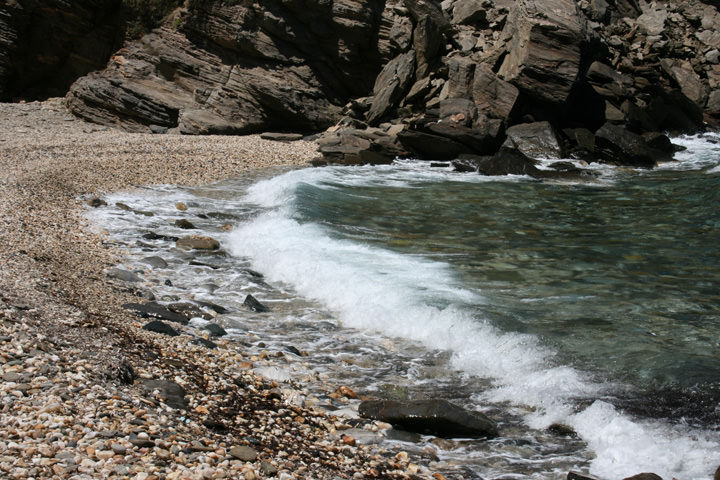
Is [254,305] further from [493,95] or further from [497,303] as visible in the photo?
[493,95]

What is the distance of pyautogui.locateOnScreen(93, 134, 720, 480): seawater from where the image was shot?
209 inches

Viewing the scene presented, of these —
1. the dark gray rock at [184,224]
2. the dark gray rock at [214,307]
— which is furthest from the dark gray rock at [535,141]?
the dark gray rock at [214,307]

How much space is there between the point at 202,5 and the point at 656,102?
18.3 m

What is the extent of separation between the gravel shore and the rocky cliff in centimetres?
1429

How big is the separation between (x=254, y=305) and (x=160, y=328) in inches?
60.3

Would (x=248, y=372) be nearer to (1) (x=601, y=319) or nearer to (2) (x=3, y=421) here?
(2) (x=3, y=421)

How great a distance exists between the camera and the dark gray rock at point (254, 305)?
8164 millimetres

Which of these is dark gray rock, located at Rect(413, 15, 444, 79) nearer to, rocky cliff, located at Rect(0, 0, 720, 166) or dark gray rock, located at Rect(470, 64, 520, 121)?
rocky cliff, located at Rect(0, 0, 720, 166)

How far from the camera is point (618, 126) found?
80.2 ft

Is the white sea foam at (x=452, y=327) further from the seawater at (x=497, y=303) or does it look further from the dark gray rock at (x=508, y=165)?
the dark gray rock at (x=508, y=165)

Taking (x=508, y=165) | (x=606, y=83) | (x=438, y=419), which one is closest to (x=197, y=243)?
(x=438, y=419)

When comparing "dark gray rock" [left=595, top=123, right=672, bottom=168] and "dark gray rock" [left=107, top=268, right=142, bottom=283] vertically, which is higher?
"dark gray rock" [left=595, top=123, right=672, bottom=168]

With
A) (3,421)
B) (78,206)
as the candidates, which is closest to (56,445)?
(3,421)

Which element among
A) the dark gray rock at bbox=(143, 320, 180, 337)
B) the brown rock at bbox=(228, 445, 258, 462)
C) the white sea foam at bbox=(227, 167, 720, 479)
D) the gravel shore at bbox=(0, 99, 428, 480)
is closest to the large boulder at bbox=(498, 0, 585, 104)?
the white sea foam at bbox=(227, 167, 720, 479)
